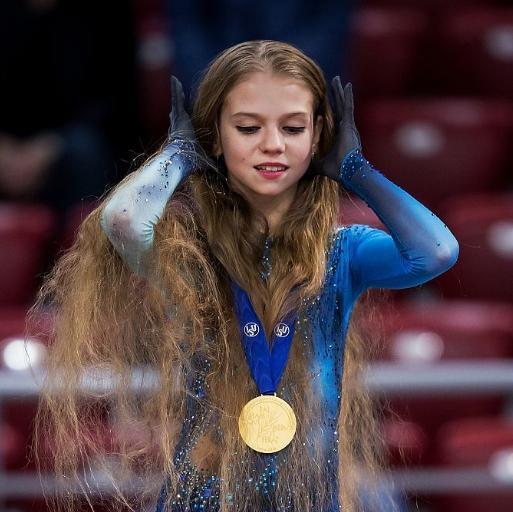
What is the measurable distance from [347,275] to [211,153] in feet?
1.00

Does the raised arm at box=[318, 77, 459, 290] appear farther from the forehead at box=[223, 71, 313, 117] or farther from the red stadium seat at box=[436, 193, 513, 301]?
the red stadium seat at box=[436, 193, 513, 301]

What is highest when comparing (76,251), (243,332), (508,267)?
(508,267)

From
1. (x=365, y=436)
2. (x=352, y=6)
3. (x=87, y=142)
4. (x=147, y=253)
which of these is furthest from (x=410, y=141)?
(x=147, y=253)

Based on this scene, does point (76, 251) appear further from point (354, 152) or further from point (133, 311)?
point (354, 152)

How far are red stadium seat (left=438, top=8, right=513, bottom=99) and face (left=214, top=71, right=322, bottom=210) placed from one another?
2583 millimetres

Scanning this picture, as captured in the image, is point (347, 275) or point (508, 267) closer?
point (347, 275)

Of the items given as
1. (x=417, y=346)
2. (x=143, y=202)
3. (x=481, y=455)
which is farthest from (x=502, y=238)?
(x=143, y=202)

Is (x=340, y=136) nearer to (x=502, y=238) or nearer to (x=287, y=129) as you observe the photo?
(x=287, y=129)

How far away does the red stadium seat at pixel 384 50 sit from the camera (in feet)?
14.8

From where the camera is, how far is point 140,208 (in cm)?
203

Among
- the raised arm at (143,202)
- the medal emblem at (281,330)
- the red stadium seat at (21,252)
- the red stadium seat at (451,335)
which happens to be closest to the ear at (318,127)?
the raised arm at (143,202)

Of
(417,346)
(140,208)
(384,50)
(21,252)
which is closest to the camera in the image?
(140,208)

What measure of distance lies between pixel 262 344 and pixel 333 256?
197mm

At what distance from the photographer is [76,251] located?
7.22 feet
